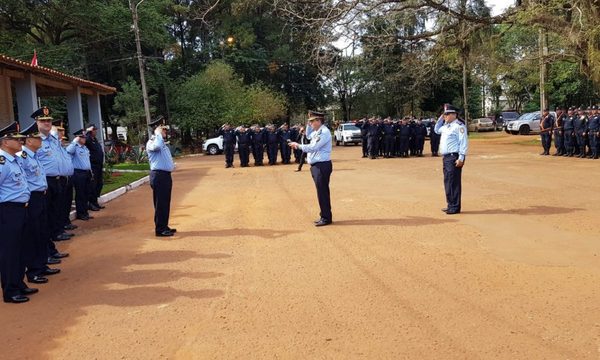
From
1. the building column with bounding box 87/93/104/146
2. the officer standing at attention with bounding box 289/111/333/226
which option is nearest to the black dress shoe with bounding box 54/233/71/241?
the officer standing at attention with bounding box 289/111/333/226

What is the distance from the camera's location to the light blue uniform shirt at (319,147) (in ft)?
29.0

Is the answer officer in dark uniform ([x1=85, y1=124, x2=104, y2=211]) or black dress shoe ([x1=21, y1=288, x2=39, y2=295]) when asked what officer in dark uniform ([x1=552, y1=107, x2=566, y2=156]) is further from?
black dress shoe ([x1=21, y1=288, x2=39, y2=295])

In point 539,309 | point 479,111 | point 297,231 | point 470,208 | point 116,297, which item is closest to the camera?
point 539,309

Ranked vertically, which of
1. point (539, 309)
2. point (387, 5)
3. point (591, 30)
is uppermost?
point (387, 5)

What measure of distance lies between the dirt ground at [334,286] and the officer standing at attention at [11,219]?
11.4 inches

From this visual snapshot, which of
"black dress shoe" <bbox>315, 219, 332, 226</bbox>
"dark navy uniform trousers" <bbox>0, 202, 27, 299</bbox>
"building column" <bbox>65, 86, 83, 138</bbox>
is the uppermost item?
"building column" <bbox>65, 86, 83, 138</bbox>

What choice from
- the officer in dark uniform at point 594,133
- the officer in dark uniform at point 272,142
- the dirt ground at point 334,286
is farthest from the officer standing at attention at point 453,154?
the officer in dark uniform at point 272,142

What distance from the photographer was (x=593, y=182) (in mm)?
12609

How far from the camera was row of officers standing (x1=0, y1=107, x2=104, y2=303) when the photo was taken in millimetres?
5715

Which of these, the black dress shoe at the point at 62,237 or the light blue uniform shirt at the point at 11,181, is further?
the black dress shoe at the point at 62,237

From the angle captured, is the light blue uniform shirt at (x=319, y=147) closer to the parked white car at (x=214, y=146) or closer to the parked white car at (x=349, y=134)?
the parked white car at (x=214, y=146)

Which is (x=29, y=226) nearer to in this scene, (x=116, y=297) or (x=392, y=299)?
(x=116, y=297)

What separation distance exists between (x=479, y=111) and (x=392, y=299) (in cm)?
7054

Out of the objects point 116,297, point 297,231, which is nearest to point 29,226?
point 116,297
